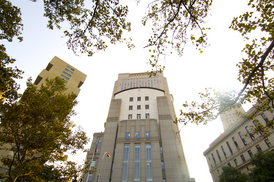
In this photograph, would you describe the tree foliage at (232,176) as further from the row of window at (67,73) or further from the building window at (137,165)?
the row of window at (67,73)

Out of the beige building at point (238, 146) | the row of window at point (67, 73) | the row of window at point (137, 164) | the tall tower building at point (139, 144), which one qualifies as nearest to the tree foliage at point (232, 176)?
the tall tower building at point (139, 144)

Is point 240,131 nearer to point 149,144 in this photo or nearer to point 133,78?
point 149,144

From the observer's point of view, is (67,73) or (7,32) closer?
(7,32)

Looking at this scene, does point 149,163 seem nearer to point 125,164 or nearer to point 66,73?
point 125,164

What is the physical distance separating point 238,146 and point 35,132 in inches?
2191

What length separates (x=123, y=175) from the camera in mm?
31359

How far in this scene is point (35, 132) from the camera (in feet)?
37.0

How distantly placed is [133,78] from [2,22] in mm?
79813

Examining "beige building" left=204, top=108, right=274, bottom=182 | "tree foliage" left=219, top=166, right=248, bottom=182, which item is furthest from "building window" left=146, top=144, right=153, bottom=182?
"beige building" left=204, top=108, right=274, bottom=182

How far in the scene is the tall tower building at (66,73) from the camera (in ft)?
196

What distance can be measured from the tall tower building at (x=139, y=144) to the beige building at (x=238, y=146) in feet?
59.6

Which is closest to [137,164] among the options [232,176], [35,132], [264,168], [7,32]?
[232,176]

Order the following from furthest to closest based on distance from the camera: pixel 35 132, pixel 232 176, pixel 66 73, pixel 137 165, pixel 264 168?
pixel 66 73 < pixel 137 165 < pixel 232 176 < pixel 264 168 < pixel 35 132

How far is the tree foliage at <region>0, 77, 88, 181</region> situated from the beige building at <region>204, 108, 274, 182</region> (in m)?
37.4
